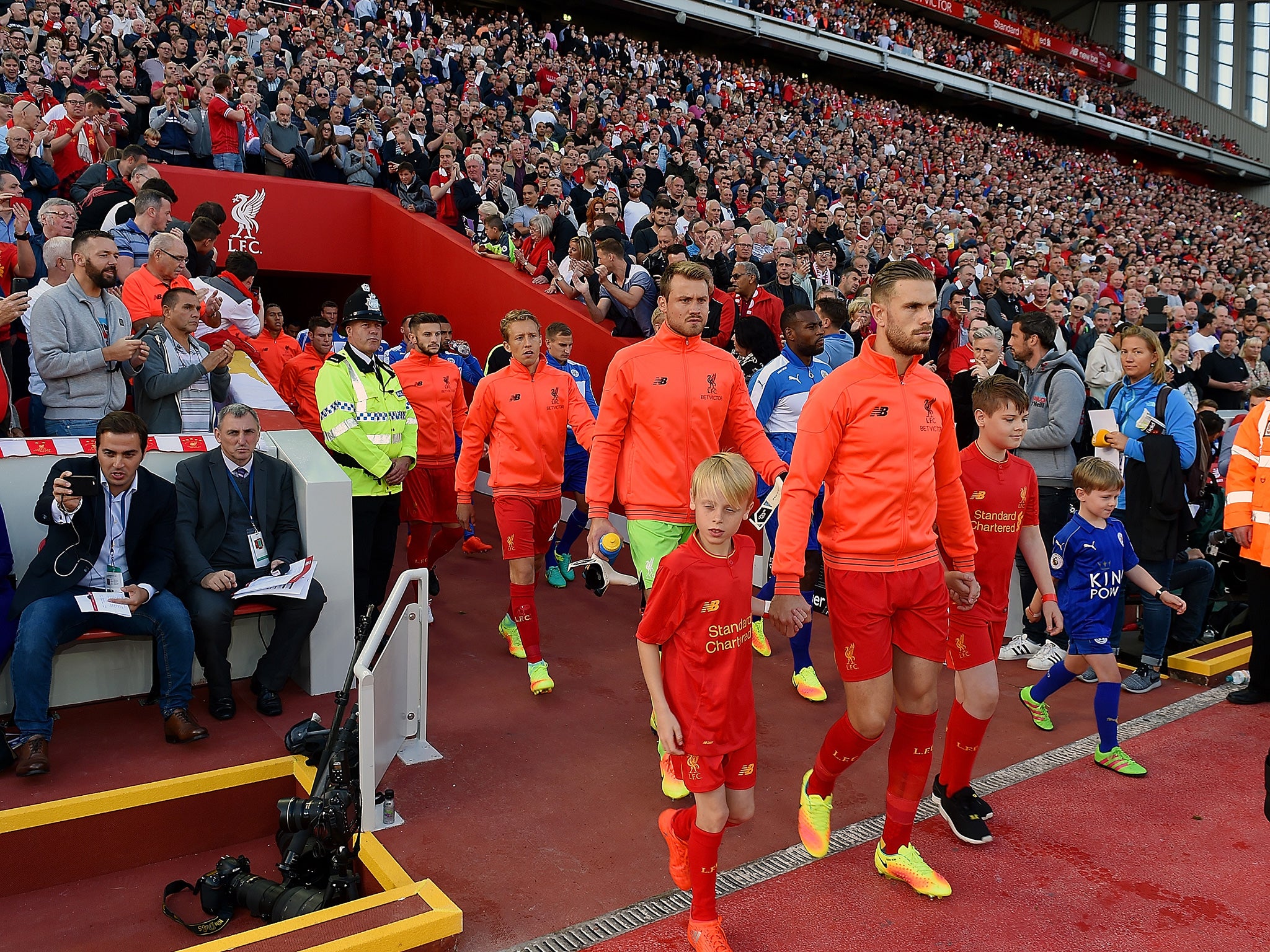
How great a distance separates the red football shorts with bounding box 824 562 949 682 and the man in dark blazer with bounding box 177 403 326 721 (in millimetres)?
2734

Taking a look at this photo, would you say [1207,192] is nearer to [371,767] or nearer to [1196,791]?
[1196,791]

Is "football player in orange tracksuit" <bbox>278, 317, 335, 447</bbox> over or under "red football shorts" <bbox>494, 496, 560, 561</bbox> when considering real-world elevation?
over

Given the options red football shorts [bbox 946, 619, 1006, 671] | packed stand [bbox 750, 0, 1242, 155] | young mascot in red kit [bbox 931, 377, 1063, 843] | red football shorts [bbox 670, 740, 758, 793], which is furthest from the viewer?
packed stand [bbox 750, 0, 1242, 155]

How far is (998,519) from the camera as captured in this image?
4.02 metres

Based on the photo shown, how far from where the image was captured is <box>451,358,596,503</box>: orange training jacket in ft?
17.1

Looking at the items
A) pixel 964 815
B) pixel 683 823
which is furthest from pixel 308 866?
pixel 964 815

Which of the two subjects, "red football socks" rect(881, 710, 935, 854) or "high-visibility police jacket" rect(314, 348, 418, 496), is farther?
"high-visibility police jacket" rect(314, 348, 418, 496)

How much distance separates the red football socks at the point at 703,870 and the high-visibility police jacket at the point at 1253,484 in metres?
3.88

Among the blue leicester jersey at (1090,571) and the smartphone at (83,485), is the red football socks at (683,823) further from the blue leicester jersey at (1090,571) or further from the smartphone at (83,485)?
the smartphone at (83,485)

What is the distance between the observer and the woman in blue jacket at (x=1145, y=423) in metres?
5.52

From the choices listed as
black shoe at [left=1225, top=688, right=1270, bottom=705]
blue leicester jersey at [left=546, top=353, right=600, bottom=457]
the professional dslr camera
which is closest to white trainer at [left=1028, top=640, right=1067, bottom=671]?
black shoe at [left=1225, top=688, right=1270, bottom=705]

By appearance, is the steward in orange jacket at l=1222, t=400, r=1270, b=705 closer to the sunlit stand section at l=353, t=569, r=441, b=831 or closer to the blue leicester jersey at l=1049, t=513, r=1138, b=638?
the blue leicester jersey at l=1049, t=513, r=1138, b=638

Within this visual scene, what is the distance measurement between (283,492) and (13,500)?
1.20 m

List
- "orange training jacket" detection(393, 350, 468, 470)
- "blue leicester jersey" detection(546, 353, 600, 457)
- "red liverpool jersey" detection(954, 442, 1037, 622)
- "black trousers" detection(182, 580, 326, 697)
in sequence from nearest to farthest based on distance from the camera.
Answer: "red liverpool jersey" detection(954, 442, 1037, 622), "black trousers" detection(182, 580, 326, 697), "orange training jacket" detection(393, 350, 468, 470), "blue leicester jersey" detection(546, 353, 600, 457)
